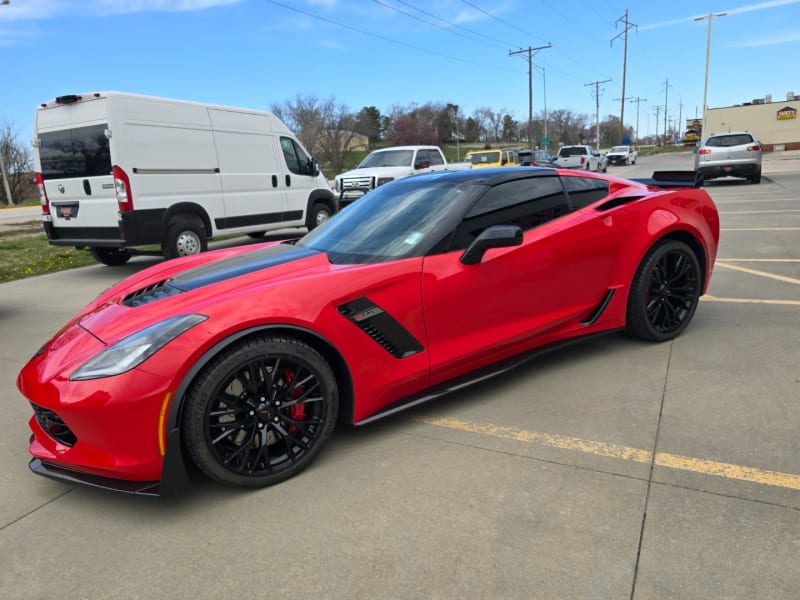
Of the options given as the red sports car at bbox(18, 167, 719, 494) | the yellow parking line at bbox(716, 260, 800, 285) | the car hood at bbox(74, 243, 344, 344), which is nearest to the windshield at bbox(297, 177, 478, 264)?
the red sports car at bbox(18, 167, 719, 494)

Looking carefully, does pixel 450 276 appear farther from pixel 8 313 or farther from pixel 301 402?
pixel 8 313

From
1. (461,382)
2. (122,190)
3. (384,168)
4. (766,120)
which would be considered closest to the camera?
(461,382)

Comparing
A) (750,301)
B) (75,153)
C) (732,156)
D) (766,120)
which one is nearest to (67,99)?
(75,153)

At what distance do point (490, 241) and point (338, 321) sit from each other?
93cm

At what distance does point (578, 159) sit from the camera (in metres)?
32.0

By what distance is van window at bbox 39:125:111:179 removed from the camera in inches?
302

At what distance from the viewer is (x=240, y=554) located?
2.16 metres

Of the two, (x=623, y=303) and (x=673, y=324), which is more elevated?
(x=623, y=303)

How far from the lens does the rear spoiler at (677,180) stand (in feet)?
14.5

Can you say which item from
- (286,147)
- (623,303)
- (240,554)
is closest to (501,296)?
(623,303)

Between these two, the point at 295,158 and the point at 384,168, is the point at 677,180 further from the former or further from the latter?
the point at 384,168

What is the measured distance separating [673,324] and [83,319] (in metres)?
3.97

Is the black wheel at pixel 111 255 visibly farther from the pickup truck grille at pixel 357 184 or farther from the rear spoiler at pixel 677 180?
the rear spoiler at pixel 677 180

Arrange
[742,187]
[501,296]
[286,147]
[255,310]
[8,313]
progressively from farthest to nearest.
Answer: [742,187] → [286,147] → [8,313] → [501,296] → [255,310]
